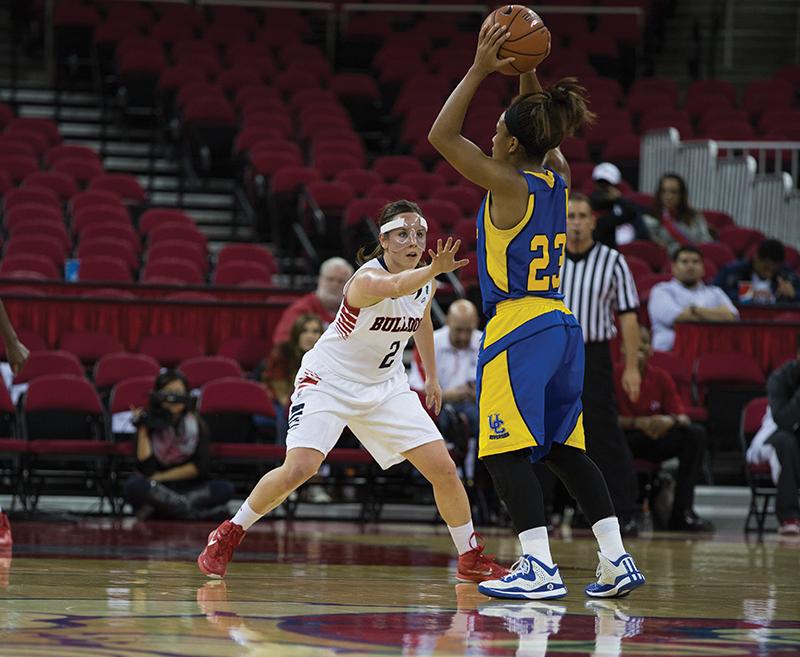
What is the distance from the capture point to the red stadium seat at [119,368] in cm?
1042

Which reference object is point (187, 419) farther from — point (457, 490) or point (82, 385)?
point (457, 490)

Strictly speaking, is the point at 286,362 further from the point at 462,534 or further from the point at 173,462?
the point at 462,534

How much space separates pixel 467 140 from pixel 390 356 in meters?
1.18

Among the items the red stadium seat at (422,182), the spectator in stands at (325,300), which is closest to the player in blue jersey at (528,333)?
the spectator in stands at (325,300)

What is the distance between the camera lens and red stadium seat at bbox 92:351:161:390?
1042cm

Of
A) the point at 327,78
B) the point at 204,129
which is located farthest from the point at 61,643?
the point at 327,78

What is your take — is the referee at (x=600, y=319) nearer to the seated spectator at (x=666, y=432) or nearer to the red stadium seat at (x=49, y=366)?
the seated spectator at (x=666, y=432)

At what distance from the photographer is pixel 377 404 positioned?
5574 mm

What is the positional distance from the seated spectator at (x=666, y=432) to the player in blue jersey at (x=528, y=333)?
15.3 ft

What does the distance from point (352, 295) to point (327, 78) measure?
13.3 m

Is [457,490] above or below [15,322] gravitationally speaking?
below

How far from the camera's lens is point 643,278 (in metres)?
12.1

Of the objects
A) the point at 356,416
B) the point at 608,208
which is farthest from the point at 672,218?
the point at 356,416

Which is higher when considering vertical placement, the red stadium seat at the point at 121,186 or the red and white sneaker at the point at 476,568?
the red stadium seat at the point at 121,186
